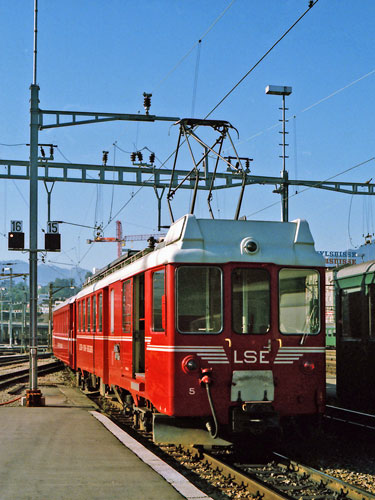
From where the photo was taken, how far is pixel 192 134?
11.6 m

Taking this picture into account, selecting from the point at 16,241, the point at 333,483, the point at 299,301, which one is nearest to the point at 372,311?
the point at 299,301

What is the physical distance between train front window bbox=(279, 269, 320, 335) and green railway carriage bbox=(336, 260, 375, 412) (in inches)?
122

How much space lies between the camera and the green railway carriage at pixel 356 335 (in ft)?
42.6

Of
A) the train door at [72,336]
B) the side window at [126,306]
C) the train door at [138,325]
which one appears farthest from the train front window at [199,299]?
the train door at [72,336]

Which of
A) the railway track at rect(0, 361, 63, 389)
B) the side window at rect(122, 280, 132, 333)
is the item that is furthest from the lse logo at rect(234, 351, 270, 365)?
the railway track at rect(0, 361, 63, 389)

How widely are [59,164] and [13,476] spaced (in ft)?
58.9

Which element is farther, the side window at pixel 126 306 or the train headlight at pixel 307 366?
the side window at pixel 126 306

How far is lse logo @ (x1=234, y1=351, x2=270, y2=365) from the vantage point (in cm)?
966

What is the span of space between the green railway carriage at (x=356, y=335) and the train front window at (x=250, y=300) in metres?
3.65

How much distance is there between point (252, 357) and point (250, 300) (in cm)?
74

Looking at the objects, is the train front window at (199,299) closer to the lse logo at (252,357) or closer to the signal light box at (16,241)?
the lse logo at (252,357)

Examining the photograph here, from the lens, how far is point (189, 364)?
9500 millimetres

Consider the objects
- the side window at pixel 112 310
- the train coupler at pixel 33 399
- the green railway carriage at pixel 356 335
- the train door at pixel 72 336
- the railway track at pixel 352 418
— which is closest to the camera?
the green railway carriage at pixel 356 335

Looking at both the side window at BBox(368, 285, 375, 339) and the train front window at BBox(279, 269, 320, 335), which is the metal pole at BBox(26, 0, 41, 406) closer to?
the side window at BBox(368, 285, 375, 339)
